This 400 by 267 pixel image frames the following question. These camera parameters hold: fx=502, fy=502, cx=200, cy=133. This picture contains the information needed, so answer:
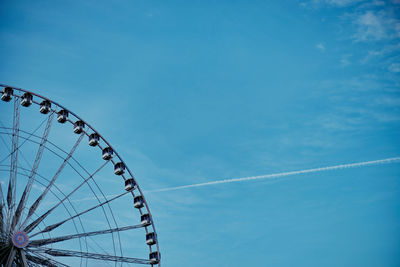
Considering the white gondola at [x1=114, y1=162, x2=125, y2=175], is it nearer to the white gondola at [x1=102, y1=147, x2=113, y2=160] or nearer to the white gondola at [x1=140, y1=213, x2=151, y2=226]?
the white gondola at [x1=102, y1=147, x2=113, y2=160]

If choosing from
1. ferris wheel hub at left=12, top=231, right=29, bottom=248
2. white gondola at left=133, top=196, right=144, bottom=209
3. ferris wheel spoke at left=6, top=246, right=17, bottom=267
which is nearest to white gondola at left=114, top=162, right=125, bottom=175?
white gondola at left=133, top=196, right=144, bottom=209

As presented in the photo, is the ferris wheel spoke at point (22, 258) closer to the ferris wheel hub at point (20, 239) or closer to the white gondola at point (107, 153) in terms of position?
the ferris wheel hub at point (20, 239)

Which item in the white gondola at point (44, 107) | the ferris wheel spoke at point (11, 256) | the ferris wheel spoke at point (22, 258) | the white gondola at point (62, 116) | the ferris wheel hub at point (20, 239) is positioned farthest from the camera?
the white gondola at point (62, 116)

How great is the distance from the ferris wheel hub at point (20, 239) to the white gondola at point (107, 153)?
7845mm

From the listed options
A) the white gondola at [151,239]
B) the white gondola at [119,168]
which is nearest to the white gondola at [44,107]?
the white gondola at [119,168]

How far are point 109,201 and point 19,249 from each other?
7171mm

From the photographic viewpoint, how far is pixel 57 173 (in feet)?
112

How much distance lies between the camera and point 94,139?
35.7m

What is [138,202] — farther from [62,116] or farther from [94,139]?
[62,116]

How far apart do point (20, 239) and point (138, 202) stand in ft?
27.6

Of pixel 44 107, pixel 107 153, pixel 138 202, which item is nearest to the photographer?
pixel 44 107

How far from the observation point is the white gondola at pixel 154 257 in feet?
113

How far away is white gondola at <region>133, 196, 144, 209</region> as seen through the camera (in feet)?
116

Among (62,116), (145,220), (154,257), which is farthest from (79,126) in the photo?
(154,257)
